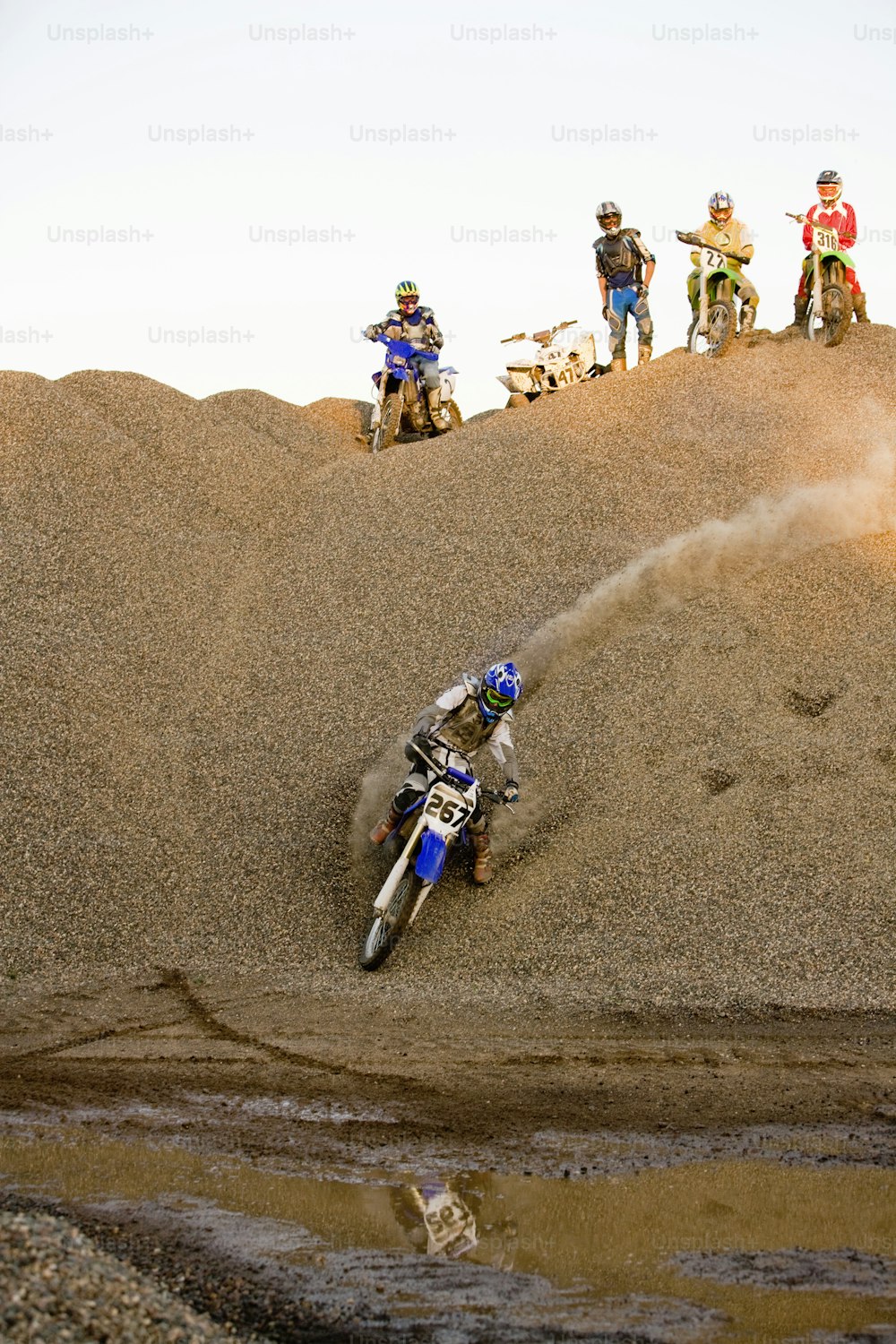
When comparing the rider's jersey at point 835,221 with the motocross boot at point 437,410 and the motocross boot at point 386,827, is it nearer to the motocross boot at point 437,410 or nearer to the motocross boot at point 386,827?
the motocross boot at point 437,410

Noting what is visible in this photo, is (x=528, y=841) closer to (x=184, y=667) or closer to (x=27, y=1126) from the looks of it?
(x=184, y=667)

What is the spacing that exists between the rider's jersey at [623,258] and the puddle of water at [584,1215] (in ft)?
53.3

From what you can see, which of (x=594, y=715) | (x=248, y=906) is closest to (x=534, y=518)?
(x=594, y=715)

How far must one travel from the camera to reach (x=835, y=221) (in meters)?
19.7

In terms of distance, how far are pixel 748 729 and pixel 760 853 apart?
2.07 metres

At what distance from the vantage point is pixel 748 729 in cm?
1335

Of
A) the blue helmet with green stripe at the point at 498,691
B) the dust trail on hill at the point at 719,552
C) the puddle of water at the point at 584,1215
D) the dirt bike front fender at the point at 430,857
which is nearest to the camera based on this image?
the puddle of water at the point at 584,1215

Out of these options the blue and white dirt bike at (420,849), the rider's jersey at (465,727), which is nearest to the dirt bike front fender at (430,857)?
the blue and white dirt bike at (420,849)

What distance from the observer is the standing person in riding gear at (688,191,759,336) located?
796 inches

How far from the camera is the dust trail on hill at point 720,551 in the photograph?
1518cm

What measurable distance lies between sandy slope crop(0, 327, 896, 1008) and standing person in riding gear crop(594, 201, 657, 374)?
929 mm

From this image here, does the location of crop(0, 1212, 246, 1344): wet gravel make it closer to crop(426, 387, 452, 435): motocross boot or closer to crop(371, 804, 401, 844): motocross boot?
crop(371, 804, 401, 844): motocross boot

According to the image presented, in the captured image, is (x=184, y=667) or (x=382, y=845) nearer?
(x=382, y=845)

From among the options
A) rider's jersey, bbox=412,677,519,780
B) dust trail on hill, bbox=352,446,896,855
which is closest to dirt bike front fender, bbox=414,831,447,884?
rider's jersey, bbox=412,677,519,780
